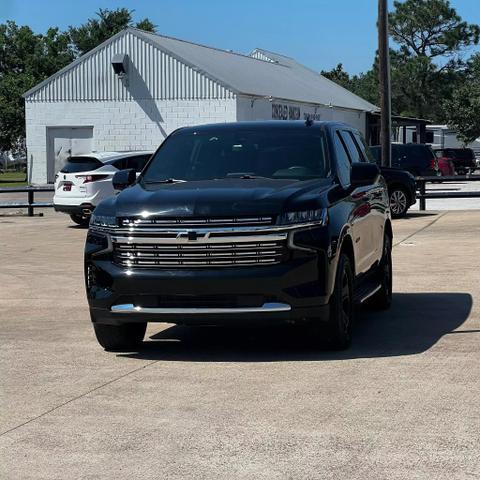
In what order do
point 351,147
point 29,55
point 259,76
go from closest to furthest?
point 351,147, point 259,76, point 29,55

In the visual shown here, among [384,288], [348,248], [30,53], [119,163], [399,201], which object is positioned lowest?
[384,288]

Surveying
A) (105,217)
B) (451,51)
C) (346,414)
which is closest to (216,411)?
(346,414)

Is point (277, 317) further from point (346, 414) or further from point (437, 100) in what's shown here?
point (437, 100)

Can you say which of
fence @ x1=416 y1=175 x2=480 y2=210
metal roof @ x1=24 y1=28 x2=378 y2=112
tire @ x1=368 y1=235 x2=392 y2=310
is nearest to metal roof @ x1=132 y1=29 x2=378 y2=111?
metal roof @ x1=24 y1=28 x2=378 y2=112

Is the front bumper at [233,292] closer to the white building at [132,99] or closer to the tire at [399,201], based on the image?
the tire at [399,201]

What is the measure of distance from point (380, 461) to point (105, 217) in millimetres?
3589

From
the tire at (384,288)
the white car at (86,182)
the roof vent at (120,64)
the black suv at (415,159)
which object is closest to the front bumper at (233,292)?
the tire at (384,288)

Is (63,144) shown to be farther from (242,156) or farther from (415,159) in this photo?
(242,156)

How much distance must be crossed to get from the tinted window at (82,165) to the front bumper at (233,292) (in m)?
14.7

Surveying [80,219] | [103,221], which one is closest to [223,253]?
[103,221]

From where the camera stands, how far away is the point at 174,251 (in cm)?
798

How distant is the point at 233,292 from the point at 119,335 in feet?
4.11

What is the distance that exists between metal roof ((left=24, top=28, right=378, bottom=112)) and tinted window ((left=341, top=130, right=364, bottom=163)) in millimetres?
31889

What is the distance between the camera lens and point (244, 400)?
6.89 m
